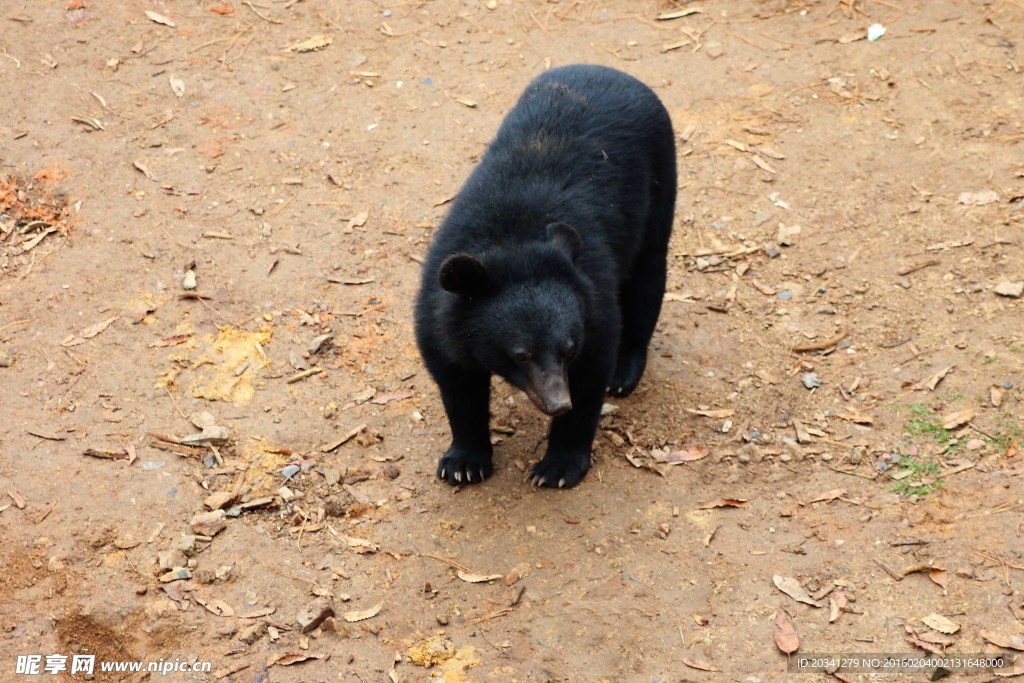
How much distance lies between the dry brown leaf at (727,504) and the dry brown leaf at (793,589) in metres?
0.58

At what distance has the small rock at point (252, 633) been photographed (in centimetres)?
432

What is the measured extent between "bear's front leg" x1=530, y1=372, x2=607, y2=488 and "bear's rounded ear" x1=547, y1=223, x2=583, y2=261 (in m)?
0.79

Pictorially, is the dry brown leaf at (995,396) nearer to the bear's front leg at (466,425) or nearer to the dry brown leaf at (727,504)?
the dry brown leaf at (727,504)

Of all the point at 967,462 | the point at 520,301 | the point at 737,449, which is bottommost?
the point at 737,449

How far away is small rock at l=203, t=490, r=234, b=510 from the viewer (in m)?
5.01

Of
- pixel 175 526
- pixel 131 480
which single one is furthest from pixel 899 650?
pixel 131 480

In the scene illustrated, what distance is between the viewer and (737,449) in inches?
220

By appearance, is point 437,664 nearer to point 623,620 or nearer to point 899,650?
point 623,620

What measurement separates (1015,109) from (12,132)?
821 cm

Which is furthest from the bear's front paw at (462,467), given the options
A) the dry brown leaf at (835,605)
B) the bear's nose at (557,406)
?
the dry brown leaf at (835,605)

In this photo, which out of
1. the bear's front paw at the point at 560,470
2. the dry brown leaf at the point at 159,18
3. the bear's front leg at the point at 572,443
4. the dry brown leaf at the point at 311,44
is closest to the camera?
the bear's front leg at the point at 572,443

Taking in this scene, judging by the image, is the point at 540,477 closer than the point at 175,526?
No

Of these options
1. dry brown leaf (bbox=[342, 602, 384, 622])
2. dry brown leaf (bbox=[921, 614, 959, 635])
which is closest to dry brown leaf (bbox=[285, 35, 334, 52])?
dry brown leaf (bbox=[342, 602, 384, 622])

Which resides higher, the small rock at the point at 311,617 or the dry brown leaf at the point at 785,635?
the dry brown leaf at the point at 785,635
